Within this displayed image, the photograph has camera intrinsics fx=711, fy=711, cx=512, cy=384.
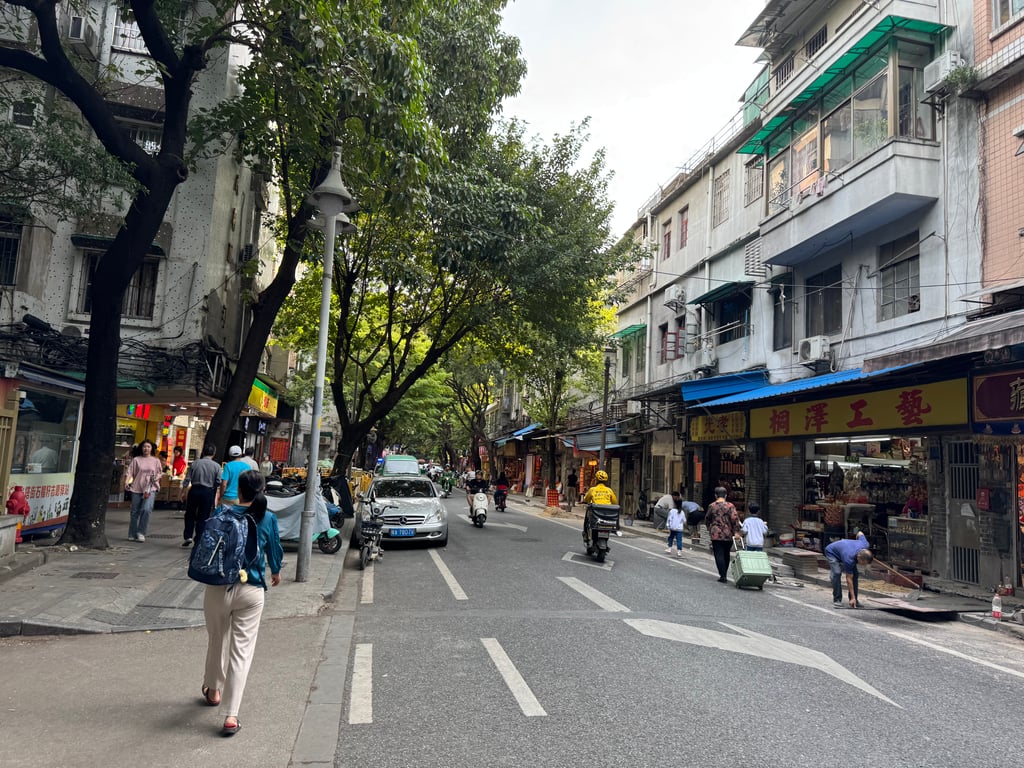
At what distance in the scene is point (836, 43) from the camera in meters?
15.8

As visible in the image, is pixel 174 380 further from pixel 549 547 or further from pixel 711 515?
pixel 711 515

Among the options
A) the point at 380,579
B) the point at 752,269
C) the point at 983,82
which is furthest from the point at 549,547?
the point at 983,82

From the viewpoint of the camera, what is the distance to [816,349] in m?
16.8

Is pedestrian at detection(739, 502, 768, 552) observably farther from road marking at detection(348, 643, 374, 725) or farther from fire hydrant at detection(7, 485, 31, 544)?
fire hydrant at detection(7, 485, 31, 544)

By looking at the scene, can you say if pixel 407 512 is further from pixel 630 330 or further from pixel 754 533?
pixel 630 330

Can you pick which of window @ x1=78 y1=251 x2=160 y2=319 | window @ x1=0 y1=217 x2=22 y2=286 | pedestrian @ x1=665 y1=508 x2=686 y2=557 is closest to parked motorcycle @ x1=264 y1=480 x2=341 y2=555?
window @ x1=78 y1=251 x2=160 y2=319

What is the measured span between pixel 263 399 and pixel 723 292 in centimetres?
1501

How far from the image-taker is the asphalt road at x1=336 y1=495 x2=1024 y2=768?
4680 millimetres

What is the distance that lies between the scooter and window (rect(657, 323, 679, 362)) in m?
9.59

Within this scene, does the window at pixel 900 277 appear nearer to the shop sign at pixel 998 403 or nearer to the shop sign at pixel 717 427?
the shop sign at pixel 998 403

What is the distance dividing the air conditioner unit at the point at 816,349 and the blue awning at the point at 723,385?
108 inches

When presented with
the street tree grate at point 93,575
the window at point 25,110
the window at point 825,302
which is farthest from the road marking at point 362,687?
the window at point 825,302

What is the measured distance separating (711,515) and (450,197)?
831 centimetres

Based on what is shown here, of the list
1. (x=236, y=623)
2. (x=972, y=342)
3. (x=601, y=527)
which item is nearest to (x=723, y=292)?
(x=601, y=527)
